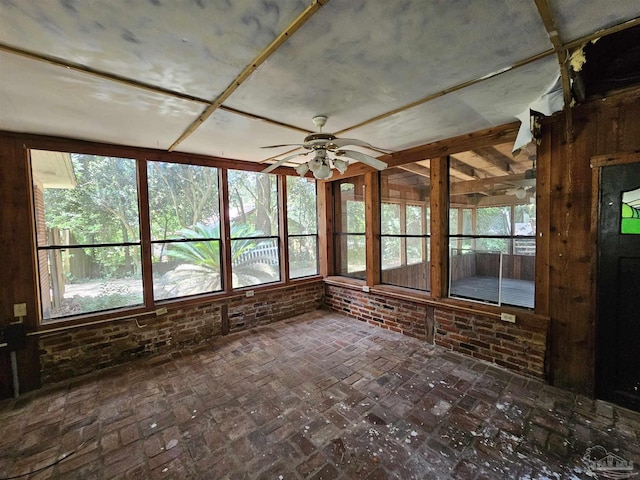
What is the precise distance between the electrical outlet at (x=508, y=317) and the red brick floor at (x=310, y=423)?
56cm

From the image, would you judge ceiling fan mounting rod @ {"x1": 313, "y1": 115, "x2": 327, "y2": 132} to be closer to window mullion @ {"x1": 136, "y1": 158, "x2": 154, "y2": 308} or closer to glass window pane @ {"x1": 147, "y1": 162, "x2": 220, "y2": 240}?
glass window pane @ {"x1": 147, "y1": 162, "x2": 220, "y2": 240}

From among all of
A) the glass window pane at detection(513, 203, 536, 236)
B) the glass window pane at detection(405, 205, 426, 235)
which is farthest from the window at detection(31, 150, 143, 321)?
the glass window pane at detection(513, 203, 536, 236)

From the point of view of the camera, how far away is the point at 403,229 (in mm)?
4258

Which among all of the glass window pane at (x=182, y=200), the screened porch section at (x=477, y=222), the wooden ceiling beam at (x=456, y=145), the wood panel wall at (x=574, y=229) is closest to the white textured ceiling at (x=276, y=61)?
the wooden ceiling beam at (x=456, y=145)

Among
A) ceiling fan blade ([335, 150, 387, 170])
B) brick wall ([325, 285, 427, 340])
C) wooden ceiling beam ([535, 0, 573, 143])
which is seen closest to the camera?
wooden ceiling beam ([535, 0, 573, 143])

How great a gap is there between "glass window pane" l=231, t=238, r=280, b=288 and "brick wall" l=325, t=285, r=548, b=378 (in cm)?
148

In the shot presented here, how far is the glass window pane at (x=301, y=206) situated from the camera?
4.87 meters

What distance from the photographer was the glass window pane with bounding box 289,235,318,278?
16.1 ft

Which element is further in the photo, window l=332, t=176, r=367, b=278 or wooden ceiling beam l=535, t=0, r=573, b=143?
window l=332, t=176, r=367, b=278

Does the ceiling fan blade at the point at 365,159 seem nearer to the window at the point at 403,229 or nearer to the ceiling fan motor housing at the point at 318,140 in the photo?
the ceiling fan motor housing at the point at 318,140

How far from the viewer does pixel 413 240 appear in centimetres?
411

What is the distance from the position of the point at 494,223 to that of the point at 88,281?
489 cm

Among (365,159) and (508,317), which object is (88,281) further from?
(508,317)

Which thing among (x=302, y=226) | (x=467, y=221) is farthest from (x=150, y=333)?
(x=467, y=221)
